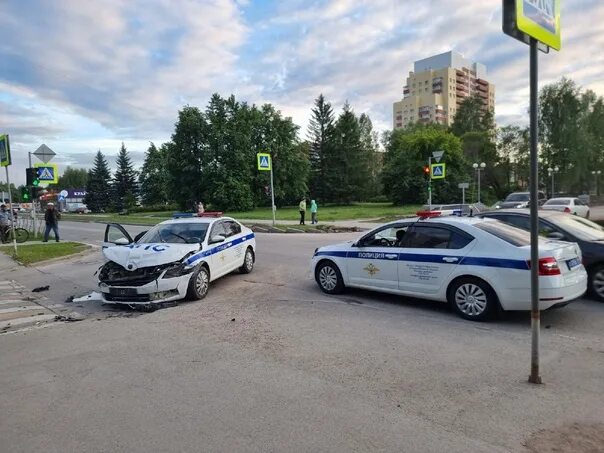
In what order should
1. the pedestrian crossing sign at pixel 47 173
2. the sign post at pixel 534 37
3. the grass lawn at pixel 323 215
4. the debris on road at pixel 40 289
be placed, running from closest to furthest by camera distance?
the sign post at pixel 534 37, the debris on road at pixel 40 289, the pedestrian crossing sign at pixel 47 173, the grass lawn at pixel 323 215

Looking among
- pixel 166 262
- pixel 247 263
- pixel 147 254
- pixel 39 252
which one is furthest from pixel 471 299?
pixel 39 252

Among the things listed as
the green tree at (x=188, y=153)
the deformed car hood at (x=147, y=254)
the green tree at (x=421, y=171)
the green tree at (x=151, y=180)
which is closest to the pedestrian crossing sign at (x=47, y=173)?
the deformed car hood at (x=147, y=254)

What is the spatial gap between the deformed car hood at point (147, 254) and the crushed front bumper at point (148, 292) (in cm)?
34

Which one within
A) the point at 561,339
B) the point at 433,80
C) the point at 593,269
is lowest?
the point at 561,339

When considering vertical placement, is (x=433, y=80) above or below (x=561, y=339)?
above

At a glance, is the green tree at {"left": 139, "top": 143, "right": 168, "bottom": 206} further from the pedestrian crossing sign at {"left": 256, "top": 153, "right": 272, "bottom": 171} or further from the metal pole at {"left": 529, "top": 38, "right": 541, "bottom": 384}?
the metal pole at {"left": 529, "top": 38, "right": 541, "bottom": 384}

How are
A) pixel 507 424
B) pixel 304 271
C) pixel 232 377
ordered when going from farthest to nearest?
pixel 304 271 → pixel 232 377 → pixel 507 424

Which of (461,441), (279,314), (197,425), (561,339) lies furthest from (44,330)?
(561,339)

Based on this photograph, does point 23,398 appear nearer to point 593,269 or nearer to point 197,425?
point 197,425

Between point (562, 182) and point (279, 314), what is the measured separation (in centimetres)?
6577

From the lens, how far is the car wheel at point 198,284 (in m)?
8.21

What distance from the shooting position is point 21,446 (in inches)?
133

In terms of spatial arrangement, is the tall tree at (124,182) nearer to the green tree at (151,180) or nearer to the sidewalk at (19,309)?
the green tree at (151,180)

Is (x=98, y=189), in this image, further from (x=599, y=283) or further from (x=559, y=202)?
(x=599, y=283)
